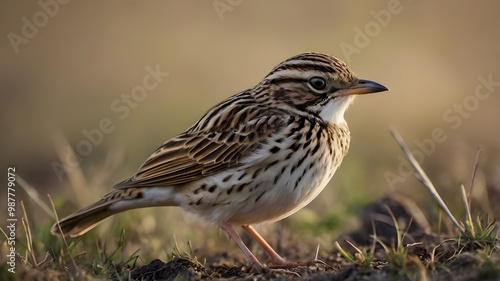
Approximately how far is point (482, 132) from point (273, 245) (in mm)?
7562

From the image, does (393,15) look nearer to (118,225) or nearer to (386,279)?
(118,225)

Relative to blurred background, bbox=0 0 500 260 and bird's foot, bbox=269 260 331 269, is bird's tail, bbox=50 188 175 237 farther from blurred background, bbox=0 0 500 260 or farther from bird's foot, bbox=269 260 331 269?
blurred background, bbox=0 0 500 260

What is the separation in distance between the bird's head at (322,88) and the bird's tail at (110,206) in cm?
146

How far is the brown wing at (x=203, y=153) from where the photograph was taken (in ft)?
24.9

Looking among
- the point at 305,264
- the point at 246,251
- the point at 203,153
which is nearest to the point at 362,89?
the point at 203,153

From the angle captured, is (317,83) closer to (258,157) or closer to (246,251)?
(258,157)

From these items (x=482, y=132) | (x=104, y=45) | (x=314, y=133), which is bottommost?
(x=482, y=132)

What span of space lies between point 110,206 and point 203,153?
3.26 feet

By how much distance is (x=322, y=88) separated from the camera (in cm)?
779

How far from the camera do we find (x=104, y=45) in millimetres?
19906

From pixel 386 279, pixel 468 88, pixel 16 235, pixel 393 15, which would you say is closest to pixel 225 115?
pixel 16 235

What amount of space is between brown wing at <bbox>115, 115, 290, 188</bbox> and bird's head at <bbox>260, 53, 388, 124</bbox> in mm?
301

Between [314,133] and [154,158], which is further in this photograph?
[154,158]

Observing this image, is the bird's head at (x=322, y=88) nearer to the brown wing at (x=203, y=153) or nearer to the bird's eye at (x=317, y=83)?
the bird's eye at (x=317, y=83)
